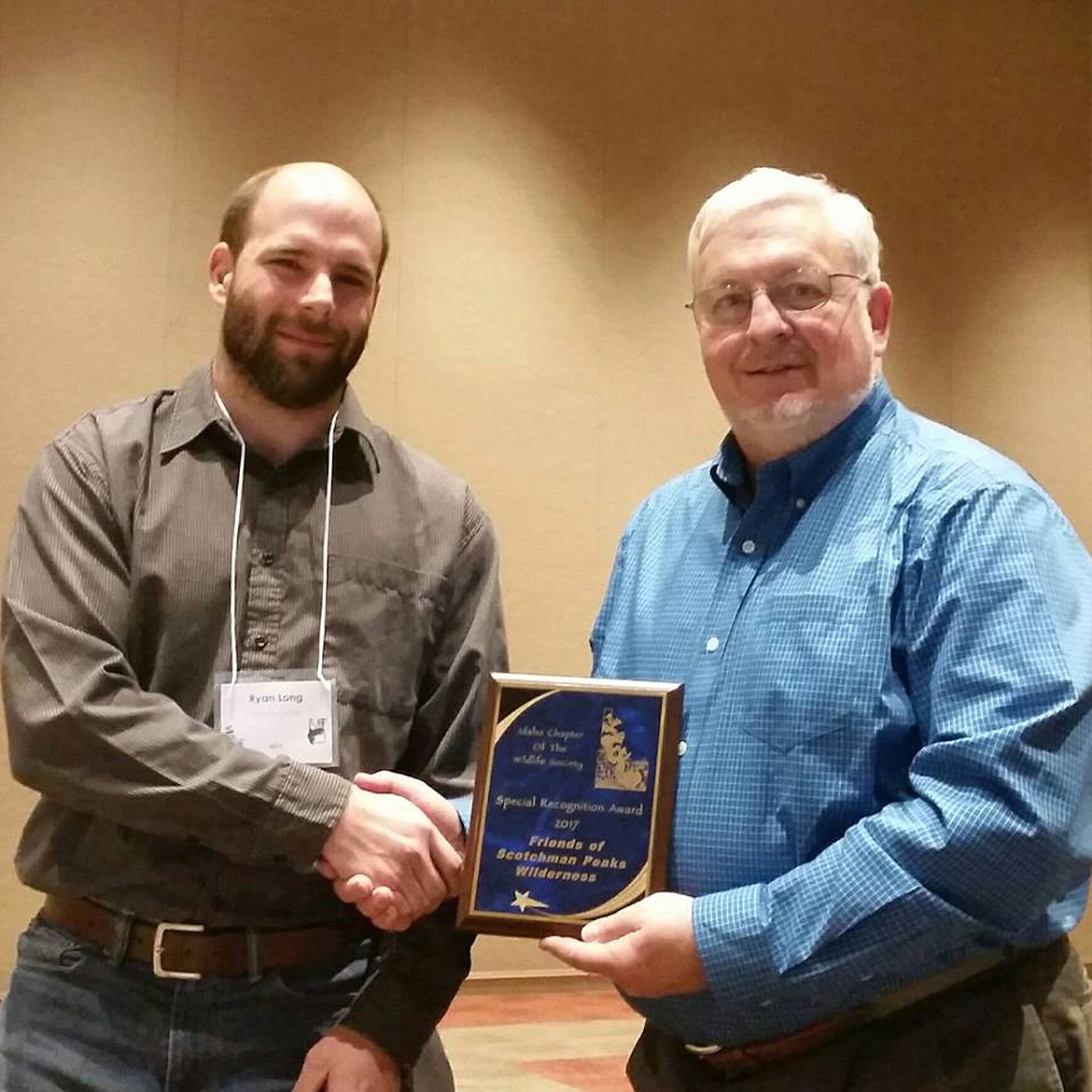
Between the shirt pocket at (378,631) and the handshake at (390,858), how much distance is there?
8.0 inches

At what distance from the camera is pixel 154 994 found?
167 centimetres

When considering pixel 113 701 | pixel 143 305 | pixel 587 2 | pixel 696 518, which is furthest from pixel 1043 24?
pixel 113 701

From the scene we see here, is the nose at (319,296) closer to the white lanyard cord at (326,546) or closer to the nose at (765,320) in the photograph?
the white lanyard cord at (326,546)

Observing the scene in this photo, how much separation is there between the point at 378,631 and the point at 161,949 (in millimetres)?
511

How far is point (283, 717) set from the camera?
1770mm

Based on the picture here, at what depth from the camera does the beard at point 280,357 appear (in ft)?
6.23

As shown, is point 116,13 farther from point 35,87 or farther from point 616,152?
point 616,152

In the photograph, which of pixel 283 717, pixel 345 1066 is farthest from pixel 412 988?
pixel 283 717

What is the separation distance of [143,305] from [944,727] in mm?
4480

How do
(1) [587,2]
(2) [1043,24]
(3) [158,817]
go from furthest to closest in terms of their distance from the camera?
(2) [1043,24] → (1) [587,2] → (3) [158,817]

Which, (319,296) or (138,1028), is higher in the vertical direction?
(319,296)

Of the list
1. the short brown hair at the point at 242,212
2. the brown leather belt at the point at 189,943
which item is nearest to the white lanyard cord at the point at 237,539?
the short brown hair at the point at 242,212

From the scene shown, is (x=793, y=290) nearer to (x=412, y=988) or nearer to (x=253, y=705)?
(x=253, y=705)

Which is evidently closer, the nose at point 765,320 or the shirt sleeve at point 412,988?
the nose at point 765,320
